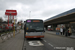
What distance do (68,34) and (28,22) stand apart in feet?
35.7

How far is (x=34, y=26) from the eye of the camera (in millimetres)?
14266

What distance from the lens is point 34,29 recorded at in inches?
552

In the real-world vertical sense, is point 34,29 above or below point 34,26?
below

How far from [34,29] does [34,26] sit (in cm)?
49

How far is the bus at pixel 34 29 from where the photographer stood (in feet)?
45.3

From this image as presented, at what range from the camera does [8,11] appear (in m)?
47.8

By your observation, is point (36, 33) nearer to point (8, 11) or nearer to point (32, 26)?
point (32, 26)

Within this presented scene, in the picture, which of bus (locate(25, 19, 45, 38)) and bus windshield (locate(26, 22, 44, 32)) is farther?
bus windshield (locate(26, 22, 44, 32))

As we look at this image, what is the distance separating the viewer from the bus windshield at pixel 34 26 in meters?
14.0

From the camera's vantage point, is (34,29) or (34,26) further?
(34,26)

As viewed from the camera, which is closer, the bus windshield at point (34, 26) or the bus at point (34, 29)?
the bus at point (34, 29)

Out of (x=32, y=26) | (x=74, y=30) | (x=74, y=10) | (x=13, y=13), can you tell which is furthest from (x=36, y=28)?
(x=13, y=13)

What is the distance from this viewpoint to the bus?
13.8 meters

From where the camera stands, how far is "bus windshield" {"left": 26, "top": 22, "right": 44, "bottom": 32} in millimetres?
14008
